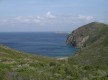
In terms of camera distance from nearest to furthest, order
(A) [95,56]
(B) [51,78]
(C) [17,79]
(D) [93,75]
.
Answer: (C) [17,79]
(B) [51,78]
(D) [93,75]
(A) [95,56]

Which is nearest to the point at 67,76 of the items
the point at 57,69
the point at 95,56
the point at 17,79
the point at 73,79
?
the point at 73,79

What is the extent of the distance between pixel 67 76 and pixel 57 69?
195 centimetres

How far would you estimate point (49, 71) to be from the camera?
17.8 m

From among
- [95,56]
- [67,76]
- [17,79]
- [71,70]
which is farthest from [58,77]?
[95,56]

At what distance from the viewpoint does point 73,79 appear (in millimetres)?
15711

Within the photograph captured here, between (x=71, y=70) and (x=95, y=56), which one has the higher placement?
(x=71, y=70)

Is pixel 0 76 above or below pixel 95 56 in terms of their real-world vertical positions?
above

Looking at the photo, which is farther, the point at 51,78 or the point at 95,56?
the point at 95,56

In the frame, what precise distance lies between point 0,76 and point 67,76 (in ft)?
14.2

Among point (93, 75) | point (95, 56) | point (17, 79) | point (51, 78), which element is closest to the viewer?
point (17, 79)

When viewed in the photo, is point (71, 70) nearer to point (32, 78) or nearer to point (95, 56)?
point (32, 78)

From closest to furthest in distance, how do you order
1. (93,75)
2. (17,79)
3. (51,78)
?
(17,79) → (51,78) → (93,75)

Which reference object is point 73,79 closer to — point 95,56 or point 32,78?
point 32,78

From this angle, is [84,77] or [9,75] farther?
[84,77]
